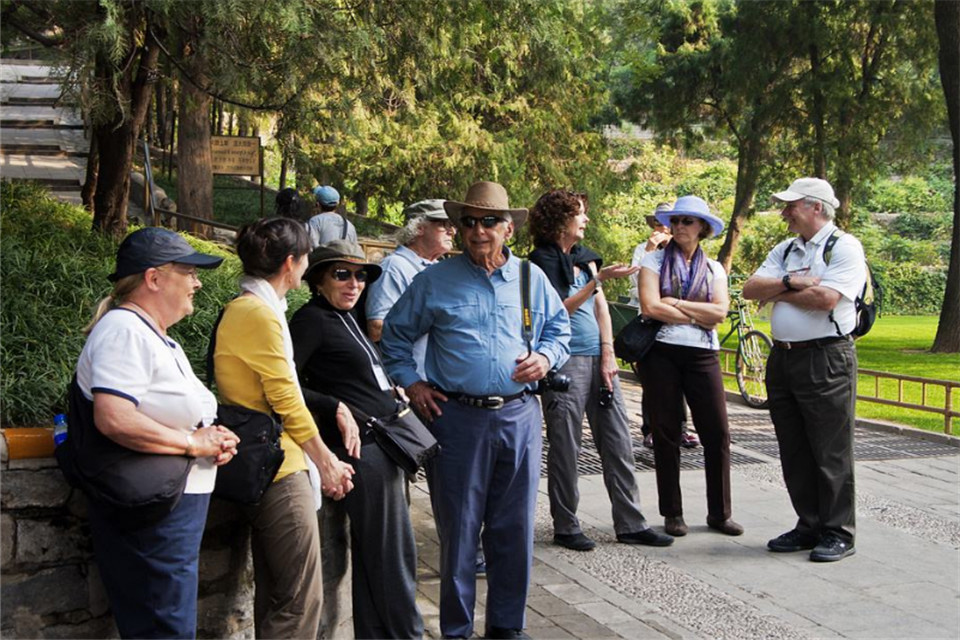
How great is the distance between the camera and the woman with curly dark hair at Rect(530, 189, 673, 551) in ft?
23.8

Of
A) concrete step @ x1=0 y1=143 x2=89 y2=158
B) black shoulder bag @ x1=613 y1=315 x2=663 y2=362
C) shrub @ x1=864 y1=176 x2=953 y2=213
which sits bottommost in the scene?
black shoulder bag @ x1=613 y1=315 x2=663 y2=362

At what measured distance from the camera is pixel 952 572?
22.8 feet

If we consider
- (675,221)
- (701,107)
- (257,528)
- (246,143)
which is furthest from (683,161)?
(257,528)

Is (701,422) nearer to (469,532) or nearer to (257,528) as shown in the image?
(469,532)

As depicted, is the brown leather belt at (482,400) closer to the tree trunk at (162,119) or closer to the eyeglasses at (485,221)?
the eyeglasses at (485,221)

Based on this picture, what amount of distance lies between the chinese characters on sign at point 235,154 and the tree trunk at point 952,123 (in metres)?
11.3

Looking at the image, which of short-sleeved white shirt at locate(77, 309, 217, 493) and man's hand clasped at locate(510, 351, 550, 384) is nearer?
short-sleeved white shirt at locate(77, 309, 217, 493)

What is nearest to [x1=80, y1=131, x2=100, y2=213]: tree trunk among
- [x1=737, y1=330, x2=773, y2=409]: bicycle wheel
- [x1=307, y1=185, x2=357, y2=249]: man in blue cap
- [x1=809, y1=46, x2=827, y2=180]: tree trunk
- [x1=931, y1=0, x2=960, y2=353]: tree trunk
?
[x1=307, y1=185, x2=357, y2=249]: man in blue cap

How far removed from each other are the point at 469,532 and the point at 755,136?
905 inches

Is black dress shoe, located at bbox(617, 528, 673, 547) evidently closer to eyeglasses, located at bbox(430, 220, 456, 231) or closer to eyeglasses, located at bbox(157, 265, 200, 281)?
eyeglasses, located at bbox(430, 220, 456, 231)

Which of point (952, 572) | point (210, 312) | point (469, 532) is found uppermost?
point (210, 312)

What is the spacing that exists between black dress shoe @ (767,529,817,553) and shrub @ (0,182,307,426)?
3.53 meters

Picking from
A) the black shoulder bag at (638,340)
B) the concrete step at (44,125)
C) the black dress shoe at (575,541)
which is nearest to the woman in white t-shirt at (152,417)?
the black dress shoe at (575,541)

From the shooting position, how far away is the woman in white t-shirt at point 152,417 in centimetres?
383
